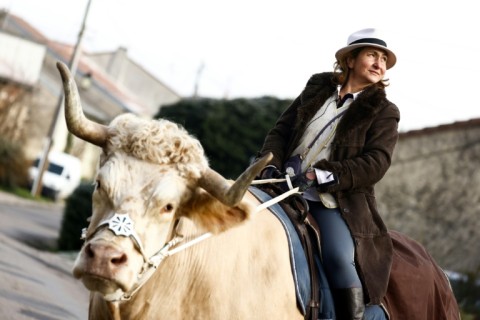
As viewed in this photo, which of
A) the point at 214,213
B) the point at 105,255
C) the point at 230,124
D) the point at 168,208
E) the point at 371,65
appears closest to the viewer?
the point at 105,255

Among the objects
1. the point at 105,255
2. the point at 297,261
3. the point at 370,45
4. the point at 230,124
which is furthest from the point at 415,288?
the point at 230,124

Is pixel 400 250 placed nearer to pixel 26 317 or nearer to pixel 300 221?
pixel 300 221

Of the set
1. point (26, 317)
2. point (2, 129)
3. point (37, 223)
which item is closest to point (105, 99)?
point (2, 129)

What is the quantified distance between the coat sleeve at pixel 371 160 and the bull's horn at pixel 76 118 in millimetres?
1557

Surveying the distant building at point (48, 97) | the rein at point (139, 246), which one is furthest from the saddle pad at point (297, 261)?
the distant building at point (48, 97)

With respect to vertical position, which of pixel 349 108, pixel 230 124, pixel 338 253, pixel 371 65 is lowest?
pixel 338 253

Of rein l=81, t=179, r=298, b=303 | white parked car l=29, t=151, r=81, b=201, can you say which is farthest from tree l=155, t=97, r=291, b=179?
rein l=81, t=179, r=298, b=303

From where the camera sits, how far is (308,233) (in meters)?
6.16

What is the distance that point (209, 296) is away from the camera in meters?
5.50

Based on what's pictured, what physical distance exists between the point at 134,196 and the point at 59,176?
41546mm

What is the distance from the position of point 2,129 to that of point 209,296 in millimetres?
40723

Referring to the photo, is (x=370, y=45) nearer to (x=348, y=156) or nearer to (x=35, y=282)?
(x=348, y=156)

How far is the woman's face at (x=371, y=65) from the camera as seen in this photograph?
6691mm

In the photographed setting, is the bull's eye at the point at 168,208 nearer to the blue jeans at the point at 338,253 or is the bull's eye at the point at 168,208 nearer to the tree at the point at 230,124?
the blue jeans at the point at 338,253
